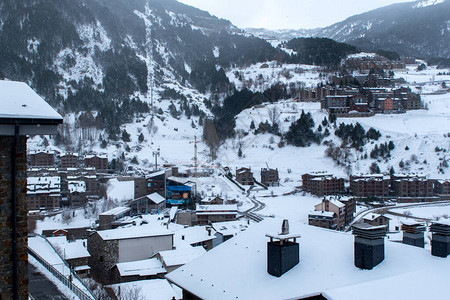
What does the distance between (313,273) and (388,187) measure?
33.4 metres

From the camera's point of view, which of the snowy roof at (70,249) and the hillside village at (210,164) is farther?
the snowy roof at (70,249)

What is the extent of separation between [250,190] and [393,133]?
68.0ft

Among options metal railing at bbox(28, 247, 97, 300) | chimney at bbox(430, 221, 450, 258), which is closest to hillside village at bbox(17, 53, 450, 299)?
metal railing at bbox(28, 247, 97, 300)

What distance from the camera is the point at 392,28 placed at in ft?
446

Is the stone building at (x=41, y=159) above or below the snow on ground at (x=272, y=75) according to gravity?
below

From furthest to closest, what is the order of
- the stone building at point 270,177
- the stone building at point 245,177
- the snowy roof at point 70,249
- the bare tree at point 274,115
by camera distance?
the bare tree at point 274,115 → the stone building at point 245,177 → the stone building at point 270,177 → the snowy roof at point 70,249

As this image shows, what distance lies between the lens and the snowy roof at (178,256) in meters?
16.0

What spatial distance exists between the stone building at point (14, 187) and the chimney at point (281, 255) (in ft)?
10.9

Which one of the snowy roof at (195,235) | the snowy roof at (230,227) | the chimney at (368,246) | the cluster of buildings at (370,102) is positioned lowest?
the snowy roof at (195,235)

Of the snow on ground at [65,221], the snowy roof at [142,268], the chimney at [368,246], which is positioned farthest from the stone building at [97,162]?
the chimney at [368,246]

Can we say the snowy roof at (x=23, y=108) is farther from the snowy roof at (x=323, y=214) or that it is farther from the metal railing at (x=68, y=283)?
the snowy roof at (x=323, y=214)

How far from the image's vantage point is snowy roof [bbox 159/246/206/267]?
52.5 ft

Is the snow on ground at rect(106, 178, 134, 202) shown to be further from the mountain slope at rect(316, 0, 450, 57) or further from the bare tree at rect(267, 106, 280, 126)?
the mountain slope at rect(316, 0, 450, 57)

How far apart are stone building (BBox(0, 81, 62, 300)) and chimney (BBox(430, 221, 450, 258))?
501 centimetres
